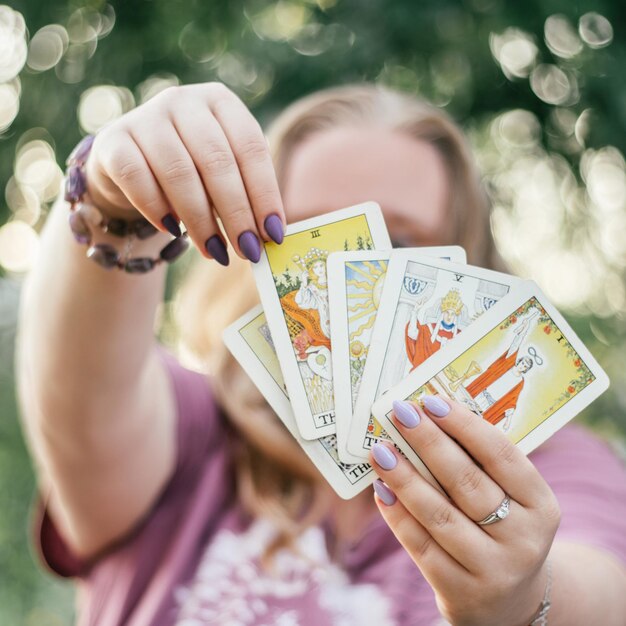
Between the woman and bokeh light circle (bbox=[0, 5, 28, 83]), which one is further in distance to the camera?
bokeh light circle (bbox=[0, 5, 28, 83])

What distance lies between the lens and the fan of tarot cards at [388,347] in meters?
0.97

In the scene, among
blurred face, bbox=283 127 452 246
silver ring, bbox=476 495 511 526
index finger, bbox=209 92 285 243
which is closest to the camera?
silver ring, bbox=476 495 511 526

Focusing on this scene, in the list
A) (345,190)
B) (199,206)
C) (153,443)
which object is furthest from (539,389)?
(153,443)

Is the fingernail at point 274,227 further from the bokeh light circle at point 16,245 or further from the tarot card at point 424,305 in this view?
the bokeh light circle at point 16,245

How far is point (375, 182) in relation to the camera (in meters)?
1.60

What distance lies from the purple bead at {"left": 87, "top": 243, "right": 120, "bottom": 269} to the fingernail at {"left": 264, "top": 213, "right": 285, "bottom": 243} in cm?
26

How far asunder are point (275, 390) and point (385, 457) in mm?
250

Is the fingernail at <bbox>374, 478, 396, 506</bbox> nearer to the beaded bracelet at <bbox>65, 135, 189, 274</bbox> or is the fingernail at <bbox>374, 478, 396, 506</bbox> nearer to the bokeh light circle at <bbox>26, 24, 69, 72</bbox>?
the beaded bracelet at <bbox>65, 135, 189, 274</bbox>

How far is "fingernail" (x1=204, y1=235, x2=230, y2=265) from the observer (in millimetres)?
941

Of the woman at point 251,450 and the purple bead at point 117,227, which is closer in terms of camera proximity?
the woman at point 251,450

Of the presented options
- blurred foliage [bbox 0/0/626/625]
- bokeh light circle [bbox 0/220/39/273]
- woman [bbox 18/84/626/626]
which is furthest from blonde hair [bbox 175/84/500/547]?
bokeh light circle [bbox 0/220/39/273]

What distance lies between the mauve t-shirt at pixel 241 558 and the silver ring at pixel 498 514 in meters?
0.45

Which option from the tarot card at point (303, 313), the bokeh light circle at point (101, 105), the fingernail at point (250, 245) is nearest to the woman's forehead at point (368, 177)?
the tarot card at point (303, 313)

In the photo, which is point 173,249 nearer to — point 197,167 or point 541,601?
point 197,167
